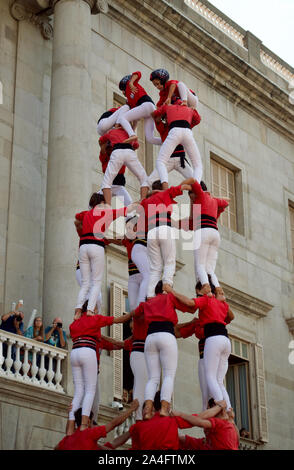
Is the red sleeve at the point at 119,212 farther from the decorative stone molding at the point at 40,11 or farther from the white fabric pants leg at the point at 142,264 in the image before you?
the decorative stone molding at the point at 40,11

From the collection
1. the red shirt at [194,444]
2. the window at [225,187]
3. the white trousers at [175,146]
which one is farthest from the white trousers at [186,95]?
the window at [225,187]

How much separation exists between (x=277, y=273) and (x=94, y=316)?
42.7 ft

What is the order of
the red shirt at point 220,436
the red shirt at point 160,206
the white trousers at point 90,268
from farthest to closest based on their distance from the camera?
the white trousers at point 90,268 < the red shirt at point 160,206 < the red shirt at point 220,436

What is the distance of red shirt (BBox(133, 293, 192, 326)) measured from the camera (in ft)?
51.5

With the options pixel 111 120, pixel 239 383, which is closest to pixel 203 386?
pixel 111 120

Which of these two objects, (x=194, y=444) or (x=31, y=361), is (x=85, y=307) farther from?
(x=194, y=444)

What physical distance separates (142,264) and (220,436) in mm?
3527

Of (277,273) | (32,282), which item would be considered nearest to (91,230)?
(32,282)

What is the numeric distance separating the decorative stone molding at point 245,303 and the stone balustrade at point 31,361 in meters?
7.56

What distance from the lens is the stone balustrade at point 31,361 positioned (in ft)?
60.4

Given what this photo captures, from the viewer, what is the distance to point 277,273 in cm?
2875

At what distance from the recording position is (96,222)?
17.3 meters

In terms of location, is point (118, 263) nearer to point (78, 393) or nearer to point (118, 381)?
point (118, 381)

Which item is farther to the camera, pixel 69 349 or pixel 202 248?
pixel 69 349
